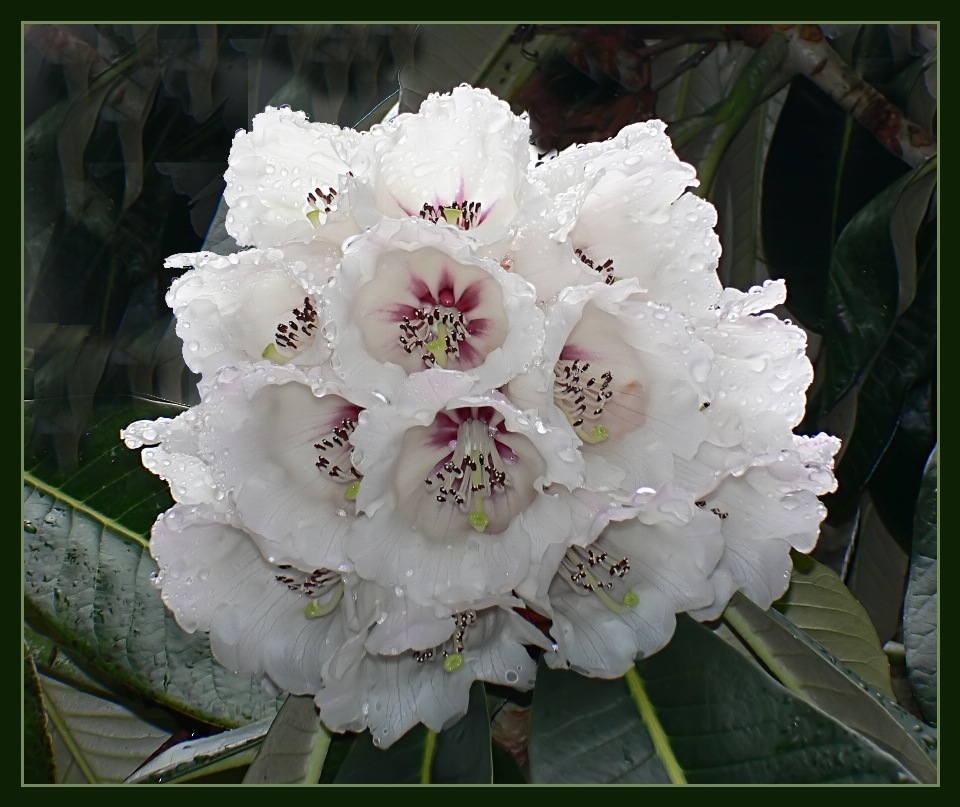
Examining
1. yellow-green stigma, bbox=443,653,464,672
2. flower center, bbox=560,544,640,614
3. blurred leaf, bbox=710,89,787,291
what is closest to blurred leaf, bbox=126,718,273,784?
yellow-green stigma, bbox=443,653,464,672

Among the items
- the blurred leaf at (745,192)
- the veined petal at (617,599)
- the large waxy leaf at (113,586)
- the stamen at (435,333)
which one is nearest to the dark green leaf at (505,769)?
the veined petal at (617,599)

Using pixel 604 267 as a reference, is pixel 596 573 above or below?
below

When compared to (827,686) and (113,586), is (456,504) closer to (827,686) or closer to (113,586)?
(827,686)

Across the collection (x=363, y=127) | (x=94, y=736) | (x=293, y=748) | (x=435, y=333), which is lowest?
(x=94, y=736)

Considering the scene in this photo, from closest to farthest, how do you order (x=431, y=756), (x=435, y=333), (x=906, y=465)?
1. (x=435, y=333)
2. (x=431, y=756)
3. (x=906, y=465)

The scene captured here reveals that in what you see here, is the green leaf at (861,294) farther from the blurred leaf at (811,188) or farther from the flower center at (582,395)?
the flower center at (582,395)

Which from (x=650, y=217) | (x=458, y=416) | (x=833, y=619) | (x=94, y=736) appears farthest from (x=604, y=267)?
(x=94, y=736)
